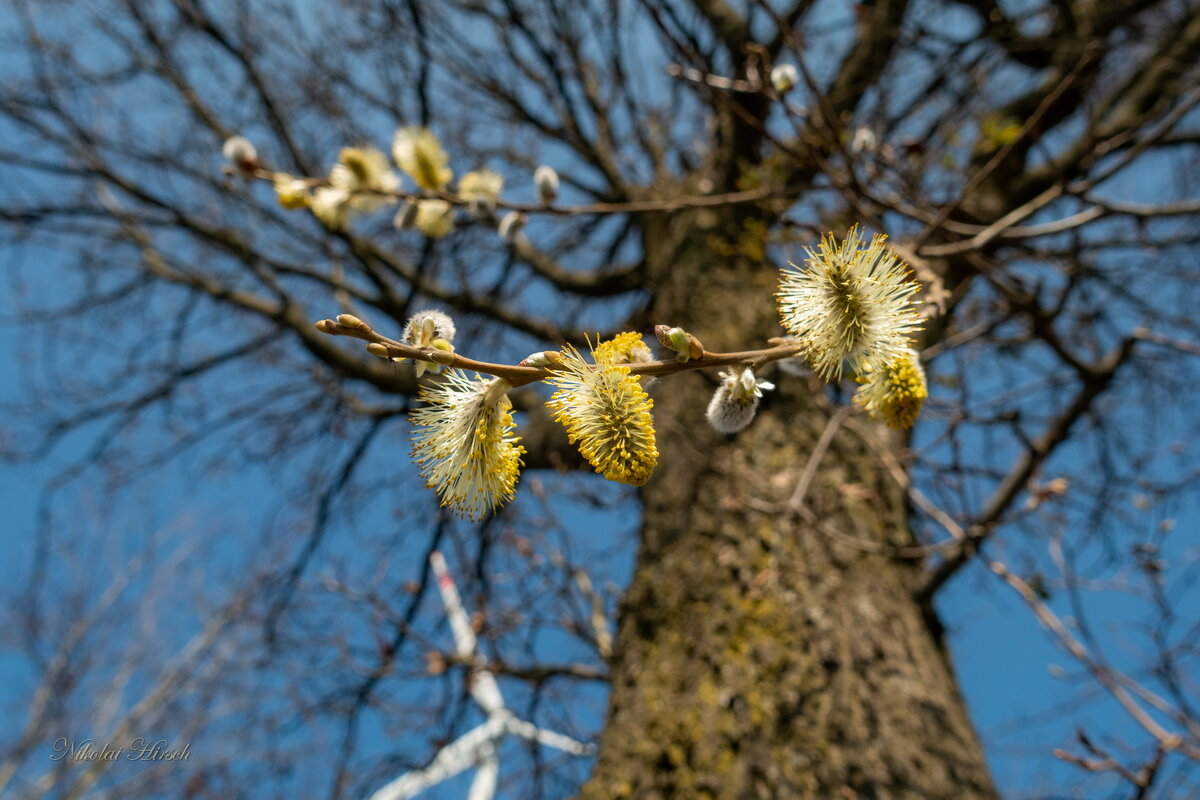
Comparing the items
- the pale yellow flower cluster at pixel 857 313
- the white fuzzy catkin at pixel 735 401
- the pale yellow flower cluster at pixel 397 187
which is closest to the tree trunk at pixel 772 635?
the white fuzzy catkin at pixel 735 401

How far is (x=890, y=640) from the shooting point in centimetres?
219

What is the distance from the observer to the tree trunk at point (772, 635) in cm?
185

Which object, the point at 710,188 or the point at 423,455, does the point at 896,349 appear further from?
the point at 710,188

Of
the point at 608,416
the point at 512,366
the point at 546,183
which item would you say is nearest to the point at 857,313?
the point at 608,416

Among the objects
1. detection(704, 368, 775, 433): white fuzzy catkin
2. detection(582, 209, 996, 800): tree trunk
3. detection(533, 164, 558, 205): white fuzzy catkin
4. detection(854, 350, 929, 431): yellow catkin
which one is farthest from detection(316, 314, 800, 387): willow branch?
detection(533, 164, 558, 205): white fuzzy catkin

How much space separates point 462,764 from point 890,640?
2931 millimetres

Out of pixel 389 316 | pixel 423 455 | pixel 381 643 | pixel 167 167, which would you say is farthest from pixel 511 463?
pixel 167 167

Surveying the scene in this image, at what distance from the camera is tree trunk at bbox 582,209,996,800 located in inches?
72.8

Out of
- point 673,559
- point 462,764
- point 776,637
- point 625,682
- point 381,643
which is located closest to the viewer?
point 776,637

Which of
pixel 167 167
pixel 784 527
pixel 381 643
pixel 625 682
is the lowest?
pixel 381 643

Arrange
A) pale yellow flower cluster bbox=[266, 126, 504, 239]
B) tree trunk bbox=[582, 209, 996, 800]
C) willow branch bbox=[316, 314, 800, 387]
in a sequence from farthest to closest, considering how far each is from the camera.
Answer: pale yellow flower cluster bbox=[266, 126, 504, 239], tree trunk bbox=[582, 209, 996, 800], willow branch bbox=[316, 314, 800, 387]

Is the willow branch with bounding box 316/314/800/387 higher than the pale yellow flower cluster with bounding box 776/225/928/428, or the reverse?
the pale yellow flower cluster with bounding box 776/225/928/428

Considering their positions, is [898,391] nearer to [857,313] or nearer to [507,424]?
[857,313]

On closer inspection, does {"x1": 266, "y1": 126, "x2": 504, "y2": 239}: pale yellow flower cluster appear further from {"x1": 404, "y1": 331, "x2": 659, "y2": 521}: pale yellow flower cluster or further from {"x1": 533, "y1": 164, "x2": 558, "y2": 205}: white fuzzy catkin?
{"x1": 404, "y1": 331, "x2": 659, "y2": 521}: pale yellow flower cluster
